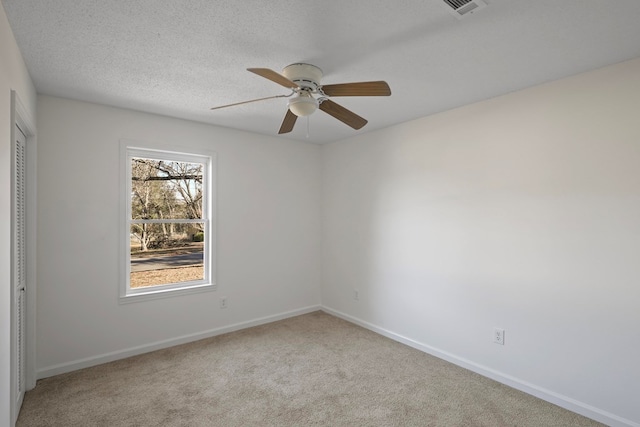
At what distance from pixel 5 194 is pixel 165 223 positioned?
1.88 meters

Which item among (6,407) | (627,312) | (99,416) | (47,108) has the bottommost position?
(99,416)

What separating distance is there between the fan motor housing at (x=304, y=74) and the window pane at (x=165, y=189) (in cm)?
205

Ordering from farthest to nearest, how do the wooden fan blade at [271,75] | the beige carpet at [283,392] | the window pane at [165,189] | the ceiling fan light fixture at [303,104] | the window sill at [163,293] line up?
the window pane at [165,189] < the window sill at [163,293] < the beige carpet at [283,392] < the ceiling fan light fixture at [303,104] < the wooden fan blade at [271,75]

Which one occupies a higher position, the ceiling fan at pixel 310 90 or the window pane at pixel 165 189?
the ceiling fan at pixel 310 90

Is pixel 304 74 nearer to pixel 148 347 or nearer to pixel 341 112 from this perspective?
pixel 341 112

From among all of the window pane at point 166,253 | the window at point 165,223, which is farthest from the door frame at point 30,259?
the window pane at point 166,253

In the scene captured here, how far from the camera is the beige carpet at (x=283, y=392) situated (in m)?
2.32

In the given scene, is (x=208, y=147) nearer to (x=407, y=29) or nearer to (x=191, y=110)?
(x=191, y=110)

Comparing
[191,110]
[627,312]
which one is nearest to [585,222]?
[627,312]

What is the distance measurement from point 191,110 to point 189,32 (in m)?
1.51

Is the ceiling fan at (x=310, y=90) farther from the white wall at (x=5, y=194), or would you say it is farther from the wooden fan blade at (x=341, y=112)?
the white wall at (x=5, y=194)

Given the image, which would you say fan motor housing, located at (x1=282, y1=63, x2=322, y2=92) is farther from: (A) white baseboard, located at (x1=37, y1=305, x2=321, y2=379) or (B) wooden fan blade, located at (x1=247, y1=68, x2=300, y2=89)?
(A) white baseboard, located at (x1=37, y1=305, x2=321, y2=379)

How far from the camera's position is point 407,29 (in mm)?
1866

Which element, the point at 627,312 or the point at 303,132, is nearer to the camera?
the point at 627,312
